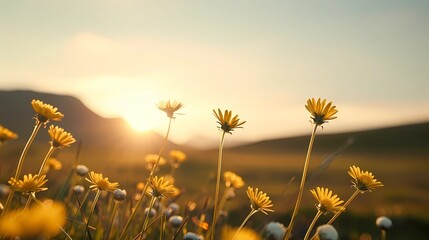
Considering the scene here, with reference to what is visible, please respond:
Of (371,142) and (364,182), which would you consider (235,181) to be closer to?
(364,182)

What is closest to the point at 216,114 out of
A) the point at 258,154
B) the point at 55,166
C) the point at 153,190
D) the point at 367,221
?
the point at 153,190

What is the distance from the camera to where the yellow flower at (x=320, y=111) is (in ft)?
7.56

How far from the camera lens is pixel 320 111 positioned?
2316 mm

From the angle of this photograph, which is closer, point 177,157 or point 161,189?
point 161,189

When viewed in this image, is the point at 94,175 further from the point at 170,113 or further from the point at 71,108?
the point at 71,108

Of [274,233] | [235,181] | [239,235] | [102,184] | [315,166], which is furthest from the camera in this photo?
[315,166]

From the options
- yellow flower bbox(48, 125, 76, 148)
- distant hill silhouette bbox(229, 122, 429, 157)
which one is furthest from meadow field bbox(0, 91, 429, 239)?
yellow flower bbox(48, 125, 76, 148)

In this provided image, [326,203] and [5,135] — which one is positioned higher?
[5,135]

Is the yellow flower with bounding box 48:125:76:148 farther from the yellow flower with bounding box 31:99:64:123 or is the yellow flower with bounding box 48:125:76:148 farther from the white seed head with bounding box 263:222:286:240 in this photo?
the white seed head with bounding box 263:222:286:240

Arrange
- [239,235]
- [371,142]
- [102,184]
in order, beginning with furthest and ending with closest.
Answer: [371,142] → [102,184] → [239,235]

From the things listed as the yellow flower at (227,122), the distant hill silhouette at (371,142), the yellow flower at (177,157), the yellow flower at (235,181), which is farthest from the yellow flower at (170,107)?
the distant hill silhouette at (371,142)

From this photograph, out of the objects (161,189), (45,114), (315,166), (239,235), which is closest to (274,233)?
(239,235)

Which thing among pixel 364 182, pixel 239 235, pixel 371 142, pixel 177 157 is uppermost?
pixel 371 142

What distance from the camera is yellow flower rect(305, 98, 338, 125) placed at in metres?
2.30
